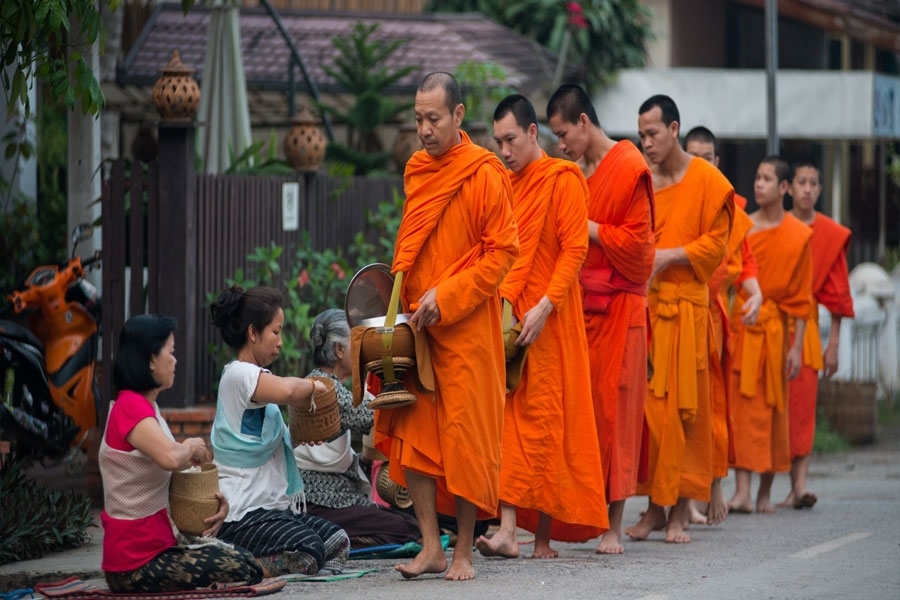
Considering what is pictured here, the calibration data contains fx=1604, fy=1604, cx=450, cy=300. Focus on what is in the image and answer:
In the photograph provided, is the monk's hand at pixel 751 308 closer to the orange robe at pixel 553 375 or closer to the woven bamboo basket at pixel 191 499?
the orange robe at pixel 553 375

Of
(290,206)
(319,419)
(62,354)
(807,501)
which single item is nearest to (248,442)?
(319,419)

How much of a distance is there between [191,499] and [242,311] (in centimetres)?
88

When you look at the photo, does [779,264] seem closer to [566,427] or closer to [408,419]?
[566,427]

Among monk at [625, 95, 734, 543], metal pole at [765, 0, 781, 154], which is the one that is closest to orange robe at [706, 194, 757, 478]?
monk at [625, 95, 734, 543]

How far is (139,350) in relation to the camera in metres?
6.06

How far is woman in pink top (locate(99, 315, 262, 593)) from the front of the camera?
6004 mm

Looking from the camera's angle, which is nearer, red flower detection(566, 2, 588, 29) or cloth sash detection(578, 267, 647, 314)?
cloth sash detection(578, 267, 647, 314)

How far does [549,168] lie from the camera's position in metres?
7.48

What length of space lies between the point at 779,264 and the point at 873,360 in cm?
607

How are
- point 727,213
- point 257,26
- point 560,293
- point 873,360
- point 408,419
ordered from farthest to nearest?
point 257,26 < point 873,360 < point 727,213 < point 560,293 < point 408,419

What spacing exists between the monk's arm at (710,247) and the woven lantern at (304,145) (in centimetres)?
317

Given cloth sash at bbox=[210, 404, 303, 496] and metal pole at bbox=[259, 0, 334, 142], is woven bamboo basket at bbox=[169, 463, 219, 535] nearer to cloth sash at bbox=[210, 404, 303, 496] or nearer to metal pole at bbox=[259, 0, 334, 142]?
cloth sash at bbox=[210, 404, 303, 496]

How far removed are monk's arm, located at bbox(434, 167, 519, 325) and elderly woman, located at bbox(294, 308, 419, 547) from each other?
987mm

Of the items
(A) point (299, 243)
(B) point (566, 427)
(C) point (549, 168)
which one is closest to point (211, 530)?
(B) point (566, 427)
